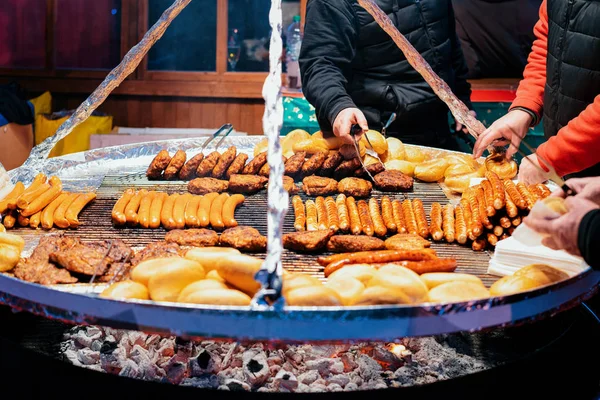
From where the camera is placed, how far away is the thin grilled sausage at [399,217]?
2927 millimetres

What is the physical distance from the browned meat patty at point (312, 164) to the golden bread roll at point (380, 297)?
1886 mm

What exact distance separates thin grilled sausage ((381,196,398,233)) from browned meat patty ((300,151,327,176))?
55 cm

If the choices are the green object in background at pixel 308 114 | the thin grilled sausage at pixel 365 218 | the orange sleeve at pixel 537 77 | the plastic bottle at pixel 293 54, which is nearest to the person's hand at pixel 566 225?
the thin grilled sausage at pixel 365 218

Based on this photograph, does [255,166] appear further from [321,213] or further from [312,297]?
[312,297]

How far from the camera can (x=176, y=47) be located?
8555 millimetres

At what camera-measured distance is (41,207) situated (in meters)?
3.05

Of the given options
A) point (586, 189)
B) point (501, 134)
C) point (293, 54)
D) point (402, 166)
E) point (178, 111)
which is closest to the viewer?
point (586, 189)

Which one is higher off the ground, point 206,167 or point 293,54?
point 293,54

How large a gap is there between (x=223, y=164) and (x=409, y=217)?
1248 millimetres

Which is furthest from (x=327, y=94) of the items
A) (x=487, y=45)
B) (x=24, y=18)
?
(x=24, y=18)

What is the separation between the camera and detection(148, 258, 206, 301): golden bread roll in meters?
1.91

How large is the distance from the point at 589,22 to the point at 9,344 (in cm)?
315

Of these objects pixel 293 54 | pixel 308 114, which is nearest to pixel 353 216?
pixel 308 114

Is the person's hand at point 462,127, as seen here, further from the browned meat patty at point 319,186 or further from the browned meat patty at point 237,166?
the browned meat patty at point 237,166
